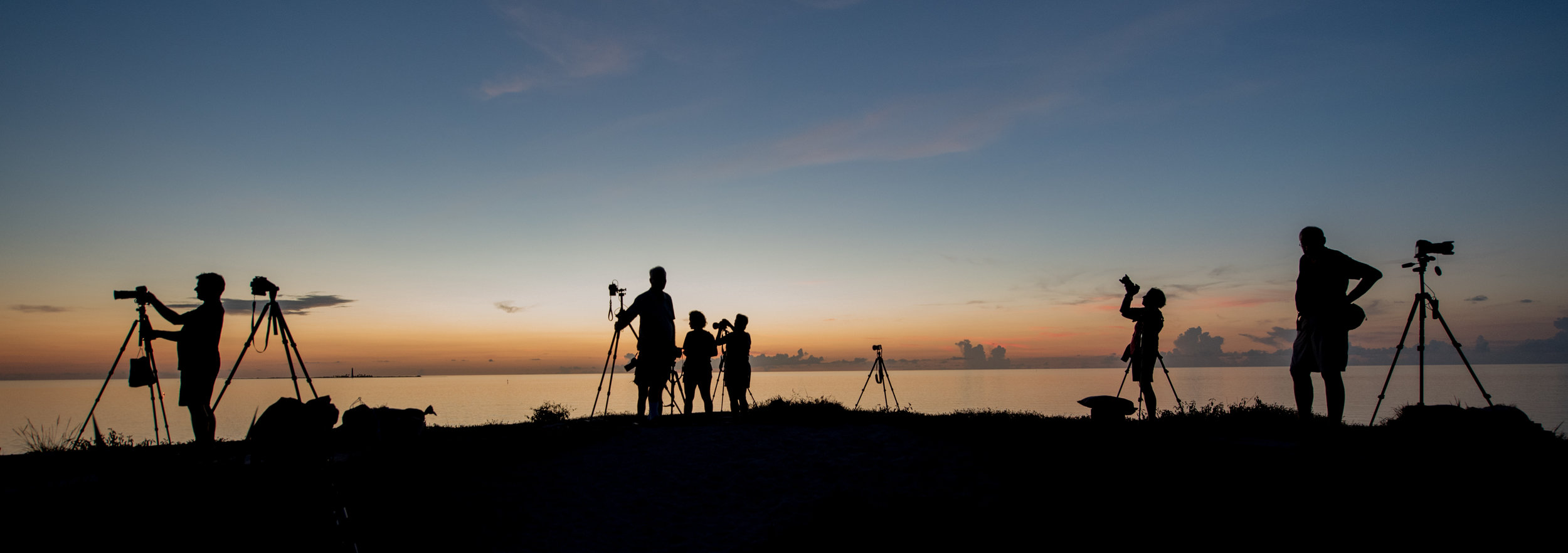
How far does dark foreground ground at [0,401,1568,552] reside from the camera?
200 inches

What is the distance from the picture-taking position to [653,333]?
10273 millimetres

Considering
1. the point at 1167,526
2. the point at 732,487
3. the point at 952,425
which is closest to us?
the point at 1167,526

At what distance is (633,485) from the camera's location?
729cm

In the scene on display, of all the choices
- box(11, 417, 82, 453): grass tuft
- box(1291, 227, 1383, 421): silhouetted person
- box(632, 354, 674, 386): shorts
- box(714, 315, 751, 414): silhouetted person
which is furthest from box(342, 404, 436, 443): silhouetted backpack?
box(1291, 227, 1383, 421): silhouetted person

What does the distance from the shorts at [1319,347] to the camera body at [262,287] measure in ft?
35.3

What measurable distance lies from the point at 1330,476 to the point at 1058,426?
352cm

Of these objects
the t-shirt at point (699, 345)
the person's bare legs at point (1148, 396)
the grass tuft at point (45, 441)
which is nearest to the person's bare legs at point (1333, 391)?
the person's bare legs at point (1148, 396)

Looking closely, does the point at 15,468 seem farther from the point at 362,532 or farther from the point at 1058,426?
the point at 1058,426

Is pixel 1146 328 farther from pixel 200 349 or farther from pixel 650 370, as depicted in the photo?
pixel 200 349

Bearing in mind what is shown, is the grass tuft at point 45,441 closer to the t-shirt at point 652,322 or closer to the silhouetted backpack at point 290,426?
the silhouetted backpack at point 290,426

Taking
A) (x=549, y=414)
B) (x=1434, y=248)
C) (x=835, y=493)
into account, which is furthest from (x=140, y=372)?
(x=1434, y=248)

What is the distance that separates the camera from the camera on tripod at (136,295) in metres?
7.62

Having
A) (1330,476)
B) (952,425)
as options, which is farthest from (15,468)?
(1330,476)

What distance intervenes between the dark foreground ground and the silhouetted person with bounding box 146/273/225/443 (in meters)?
0.36
